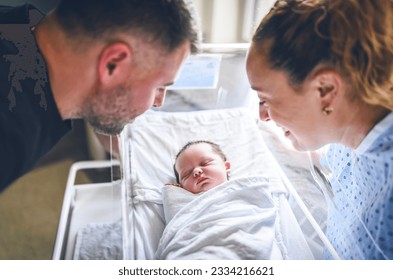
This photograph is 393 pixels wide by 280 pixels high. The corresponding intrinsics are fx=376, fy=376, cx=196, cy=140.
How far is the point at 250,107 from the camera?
1.18 meters

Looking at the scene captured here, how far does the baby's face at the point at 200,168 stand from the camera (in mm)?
1084

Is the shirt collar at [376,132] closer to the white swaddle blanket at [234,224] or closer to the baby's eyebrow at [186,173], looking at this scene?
the white swaddle blanket at [234,224]

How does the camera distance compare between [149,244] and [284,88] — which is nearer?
[284,88]

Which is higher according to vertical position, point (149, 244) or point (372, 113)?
point (372, 113)

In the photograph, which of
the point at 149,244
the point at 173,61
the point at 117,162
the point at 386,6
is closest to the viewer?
the point at 386,6

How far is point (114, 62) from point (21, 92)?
0.22 meters

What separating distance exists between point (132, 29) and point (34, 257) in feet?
1.99

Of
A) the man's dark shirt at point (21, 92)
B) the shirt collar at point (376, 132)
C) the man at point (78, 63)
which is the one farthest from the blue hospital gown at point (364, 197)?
the man's dark shirt at point (21, 92)

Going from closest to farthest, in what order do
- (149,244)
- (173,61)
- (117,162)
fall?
1. (173,61)
2. (149,244)
3. (117,162)

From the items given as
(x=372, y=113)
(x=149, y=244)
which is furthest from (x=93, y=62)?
(x=372, y=113)

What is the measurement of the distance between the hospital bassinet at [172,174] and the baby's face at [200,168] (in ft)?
0.13

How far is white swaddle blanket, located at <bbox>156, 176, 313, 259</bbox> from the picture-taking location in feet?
2.92
